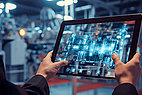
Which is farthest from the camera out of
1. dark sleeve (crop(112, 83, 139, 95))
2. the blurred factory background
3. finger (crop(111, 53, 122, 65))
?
the blurred factory background

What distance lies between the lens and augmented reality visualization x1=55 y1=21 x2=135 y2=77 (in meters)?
0.89

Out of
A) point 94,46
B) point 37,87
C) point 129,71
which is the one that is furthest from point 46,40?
point 129,71

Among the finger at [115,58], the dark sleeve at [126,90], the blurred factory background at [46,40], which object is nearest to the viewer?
the dark sleeve at [126,90]

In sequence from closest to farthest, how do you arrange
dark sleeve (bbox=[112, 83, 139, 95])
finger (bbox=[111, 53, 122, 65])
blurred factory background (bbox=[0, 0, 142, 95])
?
dark sleeve (bbox=[112, 83, 139, 95]) → finger (bbox=[111, 53, 122, 65]) → blurred factory background (bbox=[0, 0, 142, 95])

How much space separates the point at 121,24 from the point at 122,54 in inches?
7.1

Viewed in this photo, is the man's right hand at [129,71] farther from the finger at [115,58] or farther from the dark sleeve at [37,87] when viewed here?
the dark sleeve at [37,87]

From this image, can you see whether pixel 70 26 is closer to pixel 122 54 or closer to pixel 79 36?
pixel 79 36

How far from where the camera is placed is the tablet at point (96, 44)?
2.86ft

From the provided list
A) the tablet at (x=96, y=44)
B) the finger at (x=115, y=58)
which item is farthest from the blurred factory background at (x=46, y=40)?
the finger at (x=115, y=58)

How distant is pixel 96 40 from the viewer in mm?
971

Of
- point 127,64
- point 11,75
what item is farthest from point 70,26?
point 11,75

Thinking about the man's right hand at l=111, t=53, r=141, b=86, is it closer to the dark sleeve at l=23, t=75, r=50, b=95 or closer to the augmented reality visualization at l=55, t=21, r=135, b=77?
the augmented reality visualization at l=55, t=21, r=135, b=77

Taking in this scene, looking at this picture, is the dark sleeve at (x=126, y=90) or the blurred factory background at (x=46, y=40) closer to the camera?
the dark sleeve at (x=126, y=90)

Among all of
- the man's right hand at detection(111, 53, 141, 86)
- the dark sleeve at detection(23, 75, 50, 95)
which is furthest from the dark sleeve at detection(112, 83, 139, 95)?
the dark sleeve at detection(23, 75, 50, 95)
